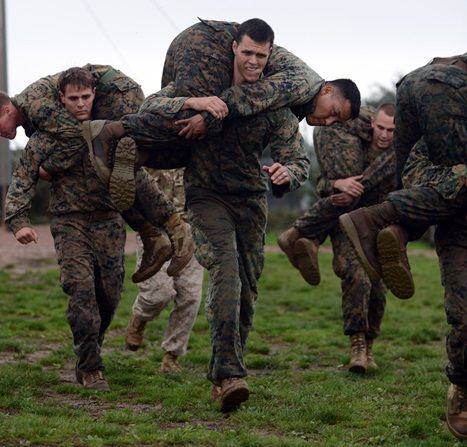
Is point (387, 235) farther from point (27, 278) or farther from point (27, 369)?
point (27, 278)

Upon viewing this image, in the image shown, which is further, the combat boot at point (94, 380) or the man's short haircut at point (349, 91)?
the combat boot at point (94, 380)

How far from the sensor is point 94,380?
8734 millimetres

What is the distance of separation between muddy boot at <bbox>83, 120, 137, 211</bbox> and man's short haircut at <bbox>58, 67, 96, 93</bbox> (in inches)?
24.0

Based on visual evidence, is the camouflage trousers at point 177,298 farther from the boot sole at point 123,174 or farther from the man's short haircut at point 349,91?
the man's short haircut at point 349,91

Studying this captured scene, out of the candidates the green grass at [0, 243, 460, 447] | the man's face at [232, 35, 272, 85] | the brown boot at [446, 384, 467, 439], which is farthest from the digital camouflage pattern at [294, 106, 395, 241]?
the brown boot at [446, 384, 467, 439]

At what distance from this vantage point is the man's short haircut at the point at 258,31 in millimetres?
7680

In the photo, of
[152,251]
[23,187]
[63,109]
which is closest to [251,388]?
[152,251]

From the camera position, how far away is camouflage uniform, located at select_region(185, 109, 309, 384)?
768 centimetres

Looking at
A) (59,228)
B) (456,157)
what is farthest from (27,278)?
(456,157)

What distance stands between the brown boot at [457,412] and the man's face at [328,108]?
219 cm

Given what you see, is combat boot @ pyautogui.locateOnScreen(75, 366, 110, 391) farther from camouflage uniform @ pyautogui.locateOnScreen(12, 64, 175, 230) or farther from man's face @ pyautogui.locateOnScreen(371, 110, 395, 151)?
man's face @ pyautogui.locateOnScreen(371, 110, 395, 151)

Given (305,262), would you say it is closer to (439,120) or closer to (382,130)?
(382,130)

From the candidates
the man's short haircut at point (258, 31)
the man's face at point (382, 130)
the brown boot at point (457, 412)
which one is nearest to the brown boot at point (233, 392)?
the brown boot at point (457, 412)

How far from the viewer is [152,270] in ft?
29.7
